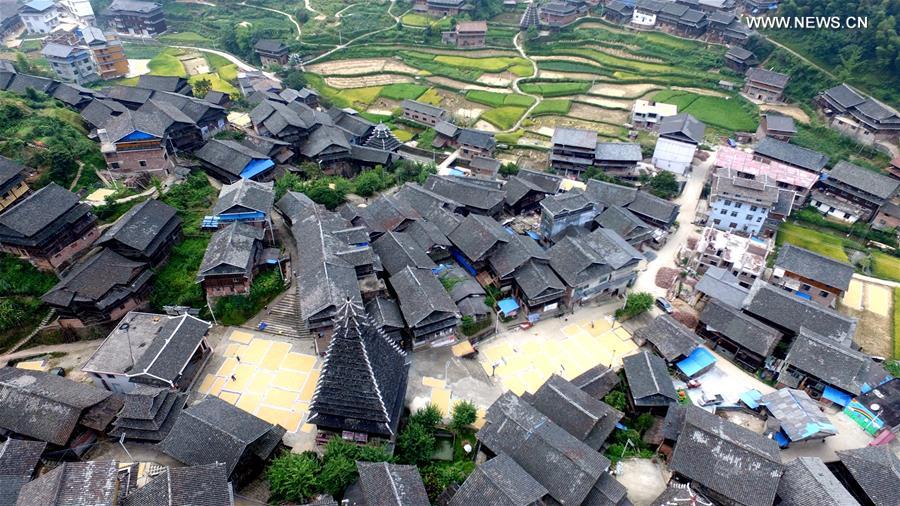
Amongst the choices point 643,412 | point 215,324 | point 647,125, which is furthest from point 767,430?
point 647,125

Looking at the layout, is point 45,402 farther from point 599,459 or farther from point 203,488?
point 599,459

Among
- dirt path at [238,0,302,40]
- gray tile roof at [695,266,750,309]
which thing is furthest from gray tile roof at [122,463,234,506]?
dirt path at [238,0,302,40]

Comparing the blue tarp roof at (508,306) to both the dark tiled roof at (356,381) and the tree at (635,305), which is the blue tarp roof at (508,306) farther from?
the dark tiled roof at (356,381)

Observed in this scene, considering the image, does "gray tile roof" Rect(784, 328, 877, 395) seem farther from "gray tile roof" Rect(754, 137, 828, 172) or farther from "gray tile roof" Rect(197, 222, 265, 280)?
Result: "gray tile roof" Rect(197, 222, 265, 280)

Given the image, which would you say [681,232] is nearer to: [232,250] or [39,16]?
[232,250]

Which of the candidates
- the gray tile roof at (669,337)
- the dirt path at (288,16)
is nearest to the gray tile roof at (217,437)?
the gray tile roof at (669,337)

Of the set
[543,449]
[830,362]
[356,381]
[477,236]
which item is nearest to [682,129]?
[830,362]
